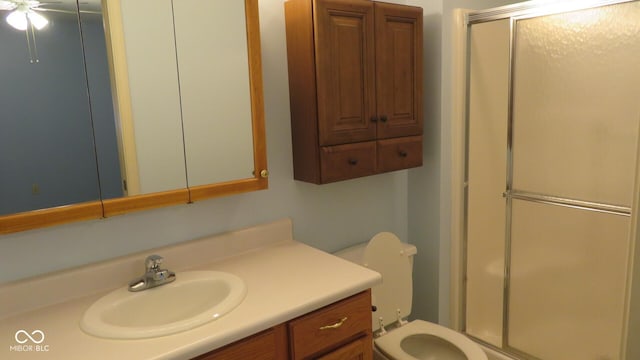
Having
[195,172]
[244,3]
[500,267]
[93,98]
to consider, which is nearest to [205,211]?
[195,172]

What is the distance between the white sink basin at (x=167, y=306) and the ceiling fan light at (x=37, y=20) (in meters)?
0.80

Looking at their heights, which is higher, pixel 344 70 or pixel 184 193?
pixel 344 70

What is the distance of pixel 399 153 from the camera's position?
1955 mm

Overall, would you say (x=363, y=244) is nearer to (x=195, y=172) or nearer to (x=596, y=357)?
(x=195, y=172)

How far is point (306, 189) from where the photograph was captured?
1936 mm

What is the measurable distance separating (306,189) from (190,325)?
89cm

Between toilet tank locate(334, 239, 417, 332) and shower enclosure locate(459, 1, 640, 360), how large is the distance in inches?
17.8

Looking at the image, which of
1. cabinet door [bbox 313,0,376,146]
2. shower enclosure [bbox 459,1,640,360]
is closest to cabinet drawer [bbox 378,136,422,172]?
cabinet door [bbox 313,0,376,146]

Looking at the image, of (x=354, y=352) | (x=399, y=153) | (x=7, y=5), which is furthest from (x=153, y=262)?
(x=399, y=153)

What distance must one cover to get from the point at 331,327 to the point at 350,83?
908 mm

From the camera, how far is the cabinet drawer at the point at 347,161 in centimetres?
172

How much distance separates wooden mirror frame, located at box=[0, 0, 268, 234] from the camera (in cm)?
125

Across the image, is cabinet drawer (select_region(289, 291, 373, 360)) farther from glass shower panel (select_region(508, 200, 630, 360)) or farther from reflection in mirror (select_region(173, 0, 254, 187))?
glass shower panel (select_region(508, 200, 630, 360))

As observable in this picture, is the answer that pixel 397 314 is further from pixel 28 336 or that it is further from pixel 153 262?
pixel 28 336
